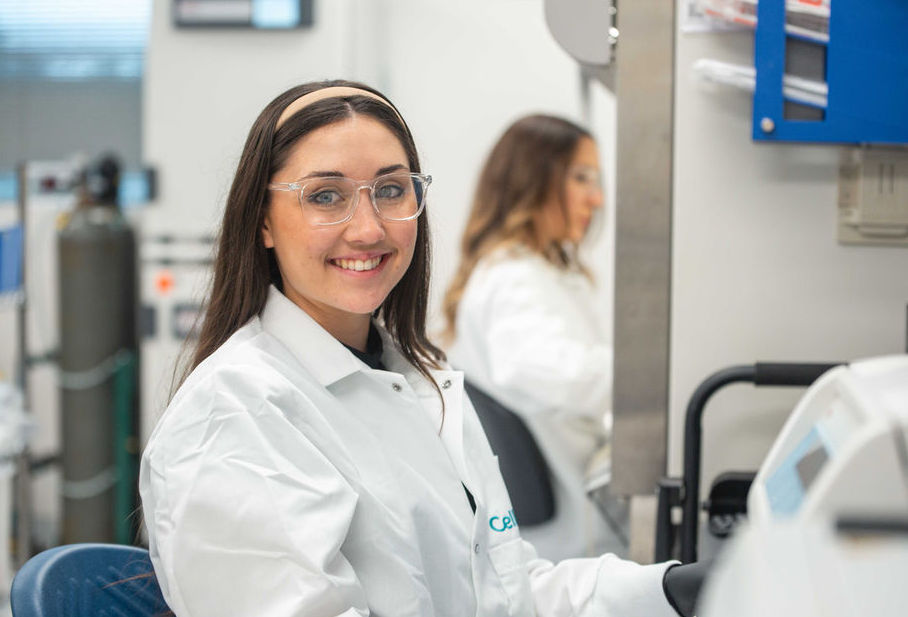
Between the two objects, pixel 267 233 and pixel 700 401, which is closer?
pixel 267 233

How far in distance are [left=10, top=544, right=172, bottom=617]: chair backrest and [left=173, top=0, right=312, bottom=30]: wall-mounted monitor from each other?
2526 mm

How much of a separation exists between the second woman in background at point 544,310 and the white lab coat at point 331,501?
3.43 feet

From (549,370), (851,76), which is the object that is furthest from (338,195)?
(549,370)

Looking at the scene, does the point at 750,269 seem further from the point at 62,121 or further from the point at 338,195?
the point at 62,121

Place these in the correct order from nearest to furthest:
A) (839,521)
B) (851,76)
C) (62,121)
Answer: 1. (839,521)
2. (851,76)
3. (62,121)

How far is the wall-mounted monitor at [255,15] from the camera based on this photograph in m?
3.36

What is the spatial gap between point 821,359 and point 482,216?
1396 millimetres

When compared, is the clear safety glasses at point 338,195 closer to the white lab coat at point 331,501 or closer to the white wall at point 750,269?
the white lab coat at point 331,501

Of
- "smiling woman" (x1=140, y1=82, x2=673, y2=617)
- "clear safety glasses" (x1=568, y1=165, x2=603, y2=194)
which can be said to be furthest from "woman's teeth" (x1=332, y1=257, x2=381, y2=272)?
"clear safety glasses" (x1=568, y1=165, x2=603, y2=194)

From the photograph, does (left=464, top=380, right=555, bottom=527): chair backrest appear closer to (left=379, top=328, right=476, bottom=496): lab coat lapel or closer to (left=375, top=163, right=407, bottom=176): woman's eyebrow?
(left=379, top=328, right=476, bottom=496): lab coat lapel

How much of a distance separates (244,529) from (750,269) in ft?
2.81

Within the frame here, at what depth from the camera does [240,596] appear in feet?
3.13

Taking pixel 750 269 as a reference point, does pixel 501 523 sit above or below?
below

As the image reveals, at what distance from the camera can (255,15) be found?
3.36 m
